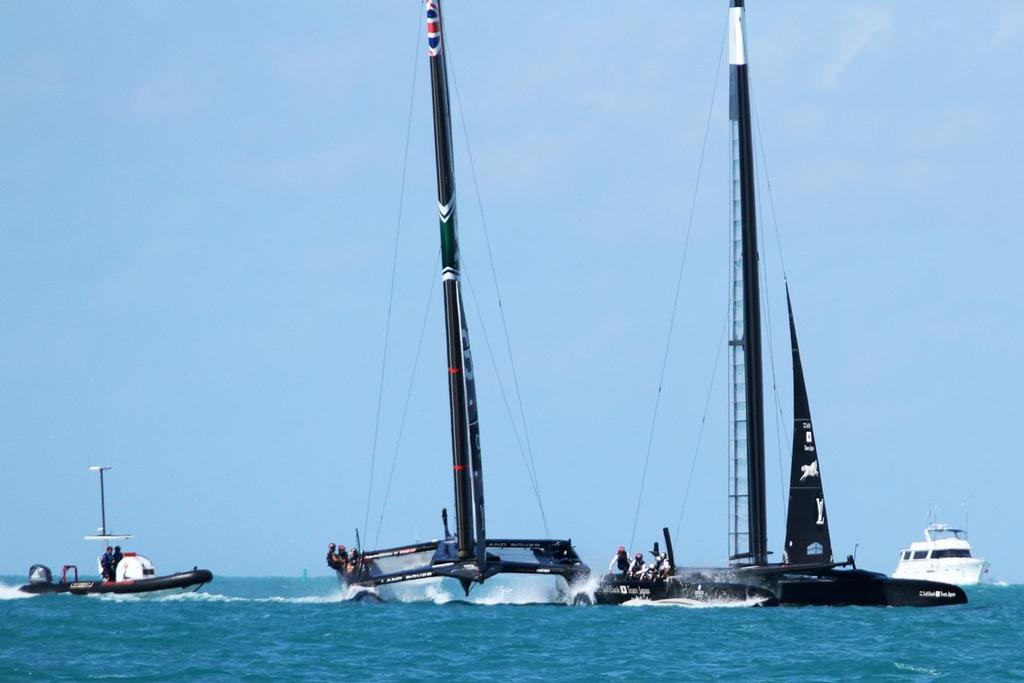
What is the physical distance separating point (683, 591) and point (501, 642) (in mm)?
11937

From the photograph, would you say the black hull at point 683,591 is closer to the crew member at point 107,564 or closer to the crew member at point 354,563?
the crew member at point 354,563

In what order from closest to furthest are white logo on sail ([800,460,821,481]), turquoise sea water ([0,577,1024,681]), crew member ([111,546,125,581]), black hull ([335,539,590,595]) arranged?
turquoise sea water ([0,577,1024,681])
white logo on sail ([800,460,821,481])
black hull ([335,539,590,595])
crew member ([111,546,125,581])

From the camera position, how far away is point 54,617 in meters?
54.2

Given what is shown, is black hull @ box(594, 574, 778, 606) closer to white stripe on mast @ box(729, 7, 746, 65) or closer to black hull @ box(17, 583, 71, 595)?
white stripe on mast @ box(729, 7, 746, 65)

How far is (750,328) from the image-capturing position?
174 ft

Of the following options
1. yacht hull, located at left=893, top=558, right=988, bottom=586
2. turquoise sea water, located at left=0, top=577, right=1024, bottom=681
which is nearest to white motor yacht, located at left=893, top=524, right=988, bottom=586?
yacht hull, located at left=893, top=558, right=988, bottom=586

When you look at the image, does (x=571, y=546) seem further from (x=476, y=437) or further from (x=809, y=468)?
(x=809, y=468)

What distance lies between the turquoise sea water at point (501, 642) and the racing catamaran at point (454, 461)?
1252 mm

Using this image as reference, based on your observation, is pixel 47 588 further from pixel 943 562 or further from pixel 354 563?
pixel 943 562

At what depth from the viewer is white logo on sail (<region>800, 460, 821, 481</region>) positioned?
170ft

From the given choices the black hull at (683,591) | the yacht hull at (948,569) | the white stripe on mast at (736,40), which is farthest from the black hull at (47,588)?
the yacht hull at (948,569)

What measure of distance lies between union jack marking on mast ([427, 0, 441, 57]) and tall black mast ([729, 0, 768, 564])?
999 cm

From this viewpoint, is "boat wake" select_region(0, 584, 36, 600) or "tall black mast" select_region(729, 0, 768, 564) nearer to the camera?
"tall black mast" select_region(729, 0, 768, 564)

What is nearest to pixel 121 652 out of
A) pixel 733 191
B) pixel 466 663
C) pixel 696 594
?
pixel 466 663
